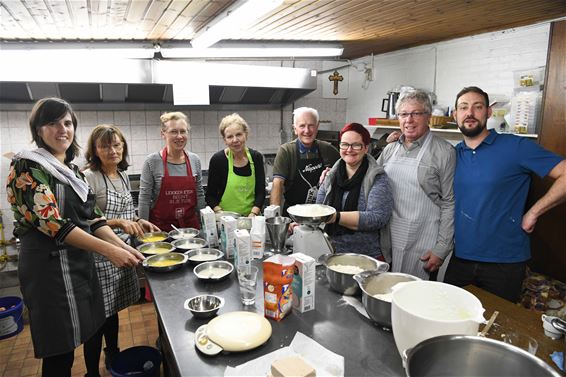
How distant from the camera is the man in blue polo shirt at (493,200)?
2.20 meters

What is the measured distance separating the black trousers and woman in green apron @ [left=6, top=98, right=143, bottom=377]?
1.99 metres

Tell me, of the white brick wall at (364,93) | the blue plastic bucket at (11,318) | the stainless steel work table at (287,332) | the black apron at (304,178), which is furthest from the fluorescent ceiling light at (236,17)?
the blue plastic bucket at (11,318)

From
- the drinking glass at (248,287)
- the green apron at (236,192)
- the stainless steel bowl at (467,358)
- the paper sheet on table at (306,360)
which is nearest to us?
the stainless steel bowl at (467,358)

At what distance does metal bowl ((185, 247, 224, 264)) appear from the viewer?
6.59 ft

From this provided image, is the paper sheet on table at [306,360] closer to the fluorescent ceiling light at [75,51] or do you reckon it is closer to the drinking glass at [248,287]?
the drinking glass at [248,287]

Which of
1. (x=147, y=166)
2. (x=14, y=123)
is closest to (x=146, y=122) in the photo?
(x=14, y=123)

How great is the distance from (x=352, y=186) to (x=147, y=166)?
159 centimetres

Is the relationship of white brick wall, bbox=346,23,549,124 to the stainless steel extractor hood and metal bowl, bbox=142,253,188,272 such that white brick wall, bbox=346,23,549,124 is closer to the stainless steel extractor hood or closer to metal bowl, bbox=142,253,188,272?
the stainless steel extractor hood

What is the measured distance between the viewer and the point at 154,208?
289 centimetres

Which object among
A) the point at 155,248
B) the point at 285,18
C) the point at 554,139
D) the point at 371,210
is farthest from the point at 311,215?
the point at 554,139

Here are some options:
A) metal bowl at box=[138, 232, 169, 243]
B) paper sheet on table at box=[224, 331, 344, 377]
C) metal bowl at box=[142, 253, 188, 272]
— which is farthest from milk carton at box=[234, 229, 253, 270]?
metal bowl at box=[138, 232, 169, 243]

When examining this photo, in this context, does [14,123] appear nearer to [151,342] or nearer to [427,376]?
[151,342]

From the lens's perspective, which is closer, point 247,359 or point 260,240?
point 247,359

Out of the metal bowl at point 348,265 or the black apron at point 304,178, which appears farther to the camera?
the black apron at point 304,178
